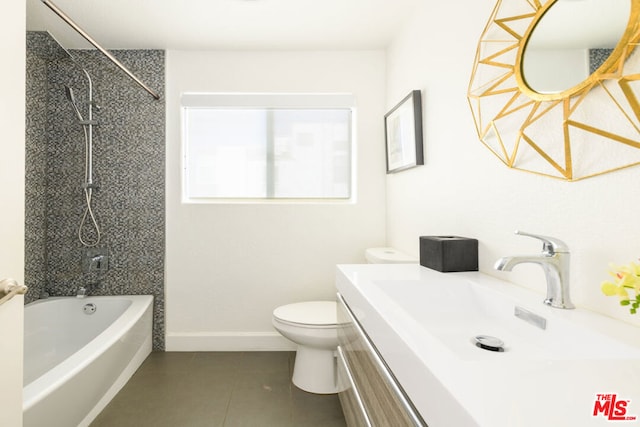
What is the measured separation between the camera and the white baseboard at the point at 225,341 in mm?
2400

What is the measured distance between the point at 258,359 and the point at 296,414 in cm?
68

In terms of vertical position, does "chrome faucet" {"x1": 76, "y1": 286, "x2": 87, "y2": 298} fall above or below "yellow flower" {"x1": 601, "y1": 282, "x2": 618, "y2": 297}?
below

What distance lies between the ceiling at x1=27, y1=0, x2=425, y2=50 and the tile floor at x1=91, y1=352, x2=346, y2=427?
7.34ft

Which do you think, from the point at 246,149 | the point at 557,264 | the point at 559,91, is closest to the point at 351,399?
the point at 557,264

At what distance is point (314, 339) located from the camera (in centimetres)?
177

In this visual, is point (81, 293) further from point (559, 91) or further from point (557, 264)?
point (559, 91)

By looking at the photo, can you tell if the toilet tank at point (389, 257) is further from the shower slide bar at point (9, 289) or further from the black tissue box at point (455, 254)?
the shower slide bar at point (9, 289)

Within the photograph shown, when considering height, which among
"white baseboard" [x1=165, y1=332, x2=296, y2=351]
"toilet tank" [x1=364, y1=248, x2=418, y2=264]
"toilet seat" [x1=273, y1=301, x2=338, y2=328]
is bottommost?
"white baseboard" [x1=165, y1=332, x2=296, y2=351]

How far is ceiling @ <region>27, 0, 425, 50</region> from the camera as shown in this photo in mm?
1898

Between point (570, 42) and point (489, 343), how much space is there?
2.70 ft

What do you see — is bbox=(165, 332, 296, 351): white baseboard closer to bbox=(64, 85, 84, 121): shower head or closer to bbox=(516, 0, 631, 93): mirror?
bbox=(64, 85, 84, 121): shower head

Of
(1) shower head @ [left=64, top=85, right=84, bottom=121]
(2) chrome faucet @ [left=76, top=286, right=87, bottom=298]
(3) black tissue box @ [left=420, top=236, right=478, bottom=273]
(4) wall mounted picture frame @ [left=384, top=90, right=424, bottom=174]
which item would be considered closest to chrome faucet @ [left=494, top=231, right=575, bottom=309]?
(3) black tissue box @ [left=420, top=236, right=478, bottom=273]

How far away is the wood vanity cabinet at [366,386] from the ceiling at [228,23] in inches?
67.4

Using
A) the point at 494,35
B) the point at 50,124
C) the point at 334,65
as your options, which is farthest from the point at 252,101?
the point at 494,35
